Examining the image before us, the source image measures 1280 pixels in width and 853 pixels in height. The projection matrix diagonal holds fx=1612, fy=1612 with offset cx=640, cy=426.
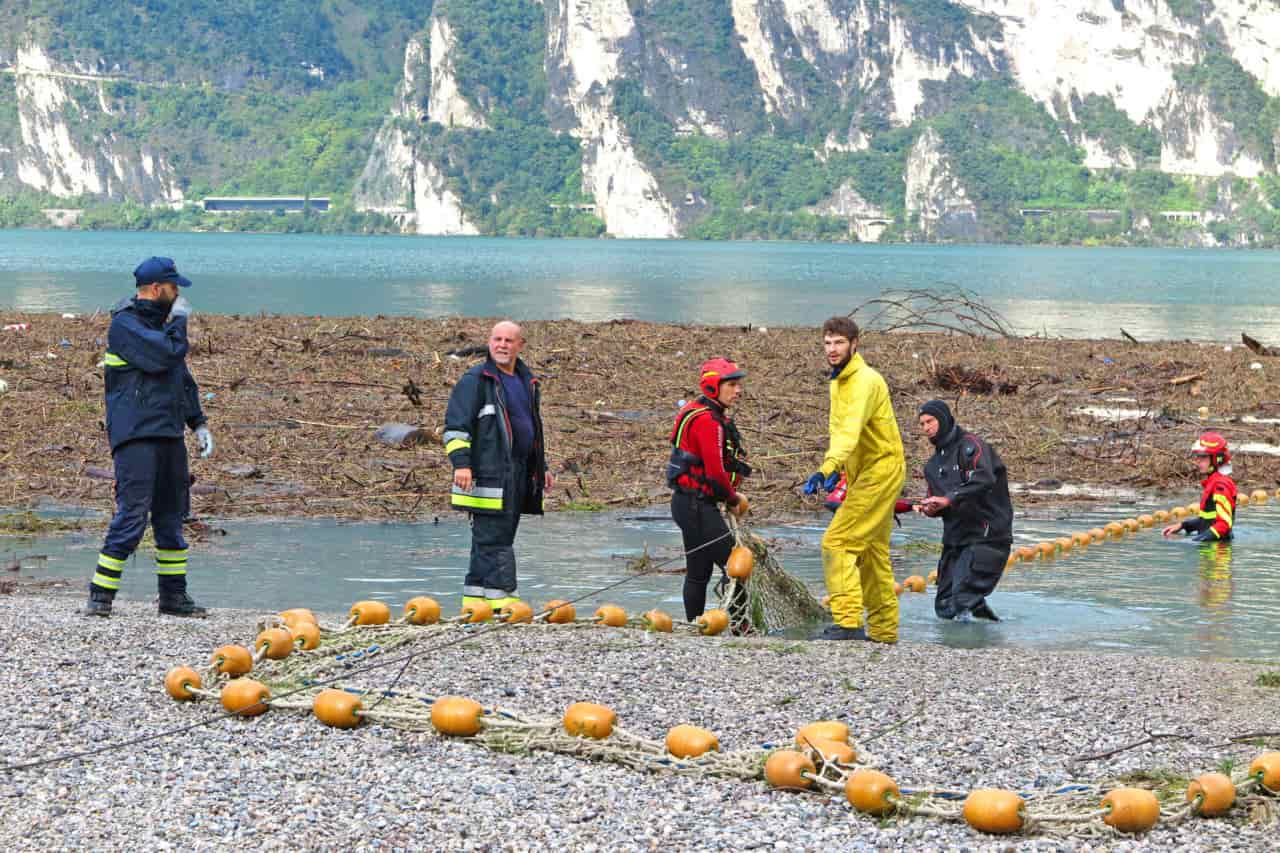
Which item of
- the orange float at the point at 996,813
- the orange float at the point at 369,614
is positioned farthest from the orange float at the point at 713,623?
the orange float at the point at 996,813

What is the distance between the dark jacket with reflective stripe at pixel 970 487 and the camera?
10.0 m

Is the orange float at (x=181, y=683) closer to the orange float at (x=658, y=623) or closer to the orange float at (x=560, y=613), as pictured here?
the orange float at (x=560, y=613)

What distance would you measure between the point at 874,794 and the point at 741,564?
11.7ft

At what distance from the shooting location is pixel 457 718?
656 centimetres

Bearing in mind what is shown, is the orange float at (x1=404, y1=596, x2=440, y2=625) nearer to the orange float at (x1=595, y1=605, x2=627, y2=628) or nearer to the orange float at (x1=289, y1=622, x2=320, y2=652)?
the orange float at (x1=289, y1=622, x2=320, y2=652)

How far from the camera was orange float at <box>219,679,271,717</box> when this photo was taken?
6852 mm

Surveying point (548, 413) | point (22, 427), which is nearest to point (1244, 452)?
point (548, 413)

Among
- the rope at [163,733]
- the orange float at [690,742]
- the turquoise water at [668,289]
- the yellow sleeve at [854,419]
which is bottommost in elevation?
the turquoise water at [668,289]

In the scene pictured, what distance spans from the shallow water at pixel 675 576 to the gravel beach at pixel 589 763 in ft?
4.62

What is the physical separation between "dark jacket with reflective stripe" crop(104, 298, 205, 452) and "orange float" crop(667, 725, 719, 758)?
3915 mm

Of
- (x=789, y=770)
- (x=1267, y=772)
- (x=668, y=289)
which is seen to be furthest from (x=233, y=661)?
(x=668, y=289)

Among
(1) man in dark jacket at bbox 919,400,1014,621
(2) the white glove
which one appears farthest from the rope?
(1) man in dark jacket at bbox 919,400,1014,621

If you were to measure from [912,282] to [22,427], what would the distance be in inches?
3133

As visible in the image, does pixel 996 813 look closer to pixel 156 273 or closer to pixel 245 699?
pixel 245 699
